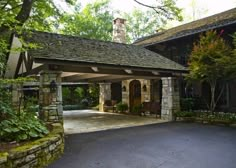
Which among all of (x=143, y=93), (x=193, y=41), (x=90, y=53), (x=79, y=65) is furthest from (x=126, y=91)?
(x=79, y=65)

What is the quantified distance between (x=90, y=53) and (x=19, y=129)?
204 inches

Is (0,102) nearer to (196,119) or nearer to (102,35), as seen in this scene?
(196,119)

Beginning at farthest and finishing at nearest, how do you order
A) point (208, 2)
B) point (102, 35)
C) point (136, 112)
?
point (208, 2), point (102, 35), point (136, 112)

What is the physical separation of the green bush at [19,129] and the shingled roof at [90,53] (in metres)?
2.61

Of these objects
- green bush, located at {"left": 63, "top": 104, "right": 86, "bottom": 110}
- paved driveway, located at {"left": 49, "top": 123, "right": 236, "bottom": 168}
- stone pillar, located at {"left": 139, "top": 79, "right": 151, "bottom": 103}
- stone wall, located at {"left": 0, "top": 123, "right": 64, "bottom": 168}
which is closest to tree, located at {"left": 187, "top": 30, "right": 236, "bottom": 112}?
paved driveway, located at {"left": 49, "top": 123, "right": 236, "bottom": 168}

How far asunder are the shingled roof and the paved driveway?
275 cm

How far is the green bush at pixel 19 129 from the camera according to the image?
4973 mm

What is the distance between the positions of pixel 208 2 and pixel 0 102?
31045 mm

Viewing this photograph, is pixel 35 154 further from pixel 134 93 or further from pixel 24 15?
pixel 134 93

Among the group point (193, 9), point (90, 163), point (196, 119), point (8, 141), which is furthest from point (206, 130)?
point (193, 9)

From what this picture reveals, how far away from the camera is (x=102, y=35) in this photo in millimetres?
26297

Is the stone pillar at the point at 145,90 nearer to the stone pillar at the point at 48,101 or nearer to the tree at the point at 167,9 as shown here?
the tree at the point at 167,9

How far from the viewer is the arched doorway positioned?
15.5 m

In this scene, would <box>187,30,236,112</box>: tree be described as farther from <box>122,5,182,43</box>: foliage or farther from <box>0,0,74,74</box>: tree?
<box>122,5,182,43</box>: foliage
